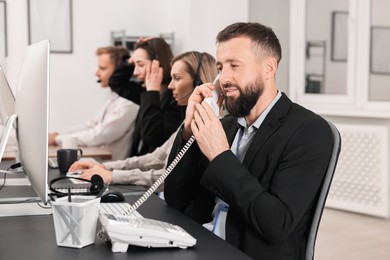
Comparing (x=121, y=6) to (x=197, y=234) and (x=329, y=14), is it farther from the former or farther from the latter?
(x=197, y=234)

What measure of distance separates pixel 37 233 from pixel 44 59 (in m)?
0.45

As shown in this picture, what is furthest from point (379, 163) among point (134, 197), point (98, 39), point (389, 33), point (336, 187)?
point (134, 197)

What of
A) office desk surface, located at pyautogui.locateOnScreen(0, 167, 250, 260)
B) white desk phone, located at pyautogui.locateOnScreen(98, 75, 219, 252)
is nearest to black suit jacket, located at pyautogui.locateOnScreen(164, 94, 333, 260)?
office desk surface, located at pyautogui.locateOnScreen(0, 167, 250, 260)

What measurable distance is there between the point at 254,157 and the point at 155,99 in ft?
5.55

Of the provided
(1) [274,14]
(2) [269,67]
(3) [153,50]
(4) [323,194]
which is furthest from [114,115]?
(4) [323,194]

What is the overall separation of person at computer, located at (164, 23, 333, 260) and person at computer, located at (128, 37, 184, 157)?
128cm

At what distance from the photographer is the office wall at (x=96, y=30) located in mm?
5441

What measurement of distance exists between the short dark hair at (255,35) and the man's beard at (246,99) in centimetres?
11

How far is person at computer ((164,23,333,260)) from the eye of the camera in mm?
1565

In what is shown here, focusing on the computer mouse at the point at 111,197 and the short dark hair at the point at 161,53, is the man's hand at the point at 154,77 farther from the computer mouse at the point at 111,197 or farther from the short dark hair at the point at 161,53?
the computer mouse at the point at 111,197

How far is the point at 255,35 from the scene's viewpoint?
180 cm

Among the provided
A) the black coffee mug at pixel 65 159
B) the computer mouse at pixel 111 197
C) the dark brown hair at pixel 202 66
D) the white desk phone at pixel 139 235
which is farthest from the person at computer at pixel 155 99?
the white desk phone at pixel 139 235

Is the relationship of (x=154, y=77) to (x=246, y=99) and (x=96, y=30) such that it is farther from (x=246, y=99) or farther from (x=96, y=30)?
(x=96, y=30)

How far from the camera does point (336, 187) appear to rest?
5.15 metres
